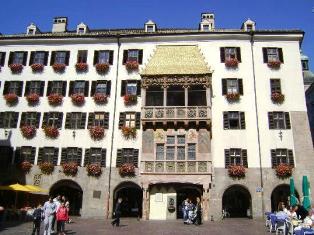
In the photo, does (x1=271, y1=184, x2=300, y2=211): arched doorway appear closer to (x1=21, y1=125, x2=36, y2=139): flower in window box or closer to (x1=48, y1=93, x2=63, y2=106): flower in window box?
(x1=48, y1=93, x2=63, y2=106): flower in window box

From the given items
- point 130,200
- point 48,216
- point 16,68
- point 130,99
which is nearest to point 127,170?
point 130,200

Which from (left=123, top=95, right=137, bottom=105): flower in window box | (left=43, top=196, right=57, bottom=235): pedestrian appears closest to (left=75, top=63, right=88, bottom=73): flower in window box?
(left=123, top=95, right=137, bottom=105): flower in window box

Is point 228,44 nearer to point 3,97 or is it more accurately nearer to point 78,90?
point 78,90

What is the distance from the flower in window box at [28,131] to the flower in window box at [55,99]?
3.19 metres

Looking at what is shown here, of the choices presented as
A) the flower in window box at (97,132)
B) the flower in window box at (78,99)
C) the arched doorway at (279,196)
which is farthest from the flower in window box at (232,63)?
the flower in window box at (78,99)

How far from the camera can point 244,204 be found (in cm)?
3797

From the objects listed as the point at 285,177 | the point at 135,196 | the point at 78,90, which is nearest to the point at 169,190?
the point at 135,196

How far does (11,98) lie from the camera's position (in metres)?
35.8

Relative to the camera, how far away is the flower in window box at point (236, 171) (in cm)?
3167

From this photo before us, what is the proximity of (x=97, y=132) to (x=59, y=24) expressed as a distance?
1669cm

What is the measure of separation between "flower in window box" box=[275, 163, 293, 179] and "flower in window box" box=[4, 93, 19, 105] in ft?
87.4

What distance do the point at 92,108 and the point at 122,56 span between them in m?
6.42

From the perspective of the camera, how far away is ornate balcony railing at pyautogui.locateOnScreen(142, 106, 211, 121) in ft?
106

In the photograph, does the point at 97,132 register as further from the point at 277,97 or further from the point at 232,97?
the point at 277,97
